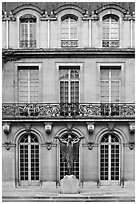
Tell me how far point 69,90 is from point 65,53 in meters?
1.84

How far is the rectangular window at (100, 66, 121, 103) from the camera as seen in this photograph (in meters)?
18.8

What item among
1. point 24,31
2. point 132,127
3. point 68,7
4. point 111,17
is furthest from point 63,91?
point 111,17

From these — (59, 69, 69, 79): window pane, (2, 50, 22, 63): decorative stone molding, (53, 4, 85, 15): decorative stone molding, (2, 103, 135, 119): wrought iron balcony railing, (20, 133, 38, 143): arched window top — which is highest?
(53, 4, 85, 15): decorative stone molding

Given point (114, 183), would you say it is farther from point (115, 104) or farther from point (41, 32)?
point (41, 32)

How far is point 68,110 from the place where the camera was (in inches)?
720

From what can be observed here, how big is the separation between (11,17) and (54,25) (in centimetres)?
211

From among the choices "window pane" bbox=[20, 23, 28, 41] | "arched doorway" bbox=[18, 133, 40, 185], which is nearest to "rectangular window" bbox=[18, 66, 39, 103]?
"window pane" bbox=[20, 23, 28, 41]

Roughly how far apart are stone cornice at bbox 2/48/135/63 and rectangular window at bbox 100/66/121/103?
0.82m

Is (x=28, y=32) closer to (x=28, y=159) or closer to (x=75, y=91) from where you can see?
(x=75, y=91)

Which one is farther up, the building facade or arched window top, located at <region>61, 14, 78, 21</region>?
arched window top, located at <region>61, 14, 78, 21</region>

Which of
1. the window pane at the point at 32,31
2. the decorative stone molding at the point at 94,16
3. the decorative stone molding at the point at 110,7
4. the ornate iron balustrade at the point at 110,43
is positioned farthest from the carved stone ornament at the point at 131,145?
the window pane at the point at 32,31

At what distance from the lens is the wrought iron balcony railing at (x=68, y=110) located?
18.1 meters

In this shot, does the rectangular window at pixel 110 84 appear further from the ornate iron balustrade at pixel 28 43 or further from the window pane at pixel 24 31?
the window pane at pixel 24 31

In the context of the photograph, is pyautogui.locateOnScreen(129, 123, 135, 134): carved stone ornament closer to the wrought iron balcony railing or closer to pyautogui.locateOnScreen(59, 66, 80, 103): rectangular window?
the wrought iron balcony railing
